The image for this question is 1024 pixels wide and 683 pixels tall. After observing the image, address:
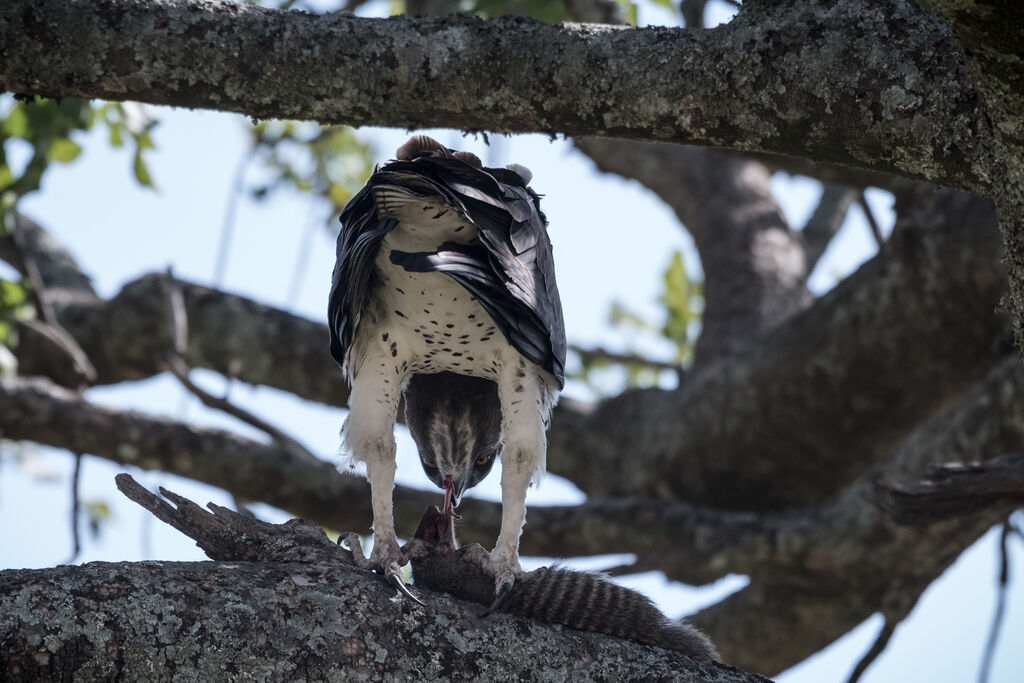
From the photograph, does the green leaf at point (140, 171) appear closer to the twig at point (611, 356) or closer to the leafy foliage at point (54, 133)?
the leafy foliage at point (54, 133)

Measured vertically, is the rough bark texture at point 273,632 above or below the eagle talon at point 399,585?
below

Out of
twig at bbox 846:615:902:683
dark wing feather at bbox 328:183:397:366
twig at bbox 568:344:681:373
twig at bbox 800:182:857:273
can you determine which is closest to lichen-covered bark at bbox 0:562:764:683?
dark wing feather at bbox 328:183:397:366

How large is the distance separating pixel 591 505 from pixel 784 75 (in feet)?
12.3

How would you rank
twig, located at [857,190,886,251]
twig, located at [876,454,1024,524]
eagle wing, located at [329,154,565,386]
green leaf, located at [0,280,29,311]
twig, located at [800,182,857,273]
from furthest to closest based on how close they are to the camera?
twig, located at [800,182,857,273] < twig, located at [857,190,886,251] < green leaf, located at [0,280,29,311] < twig, located at [876,454,1024,524] < eagle wing, located at [329,154,565,386]

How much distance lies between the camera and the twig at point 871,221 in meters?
6.50

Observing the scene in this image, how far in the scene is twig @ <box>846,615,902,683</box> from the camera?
4.95 meters

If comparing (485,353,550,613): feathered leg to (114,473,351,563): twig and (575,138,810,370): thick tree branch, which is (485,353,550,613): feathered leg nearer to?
(114,473,351,563): twig

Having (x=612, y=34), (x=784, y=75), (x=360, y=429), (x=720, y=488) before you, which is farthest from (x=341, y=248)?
(x=720, y=488)

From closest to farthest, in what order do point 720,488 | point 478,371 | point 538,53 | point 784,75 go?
1. point 784,75
2. point 538,53
3. point 478,371
4. point 720,488

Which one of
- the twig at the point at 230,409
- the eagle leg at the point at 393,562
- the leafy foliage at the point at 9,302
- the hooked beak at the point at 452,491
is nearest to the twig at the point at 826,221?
the twig at the point at 230,409

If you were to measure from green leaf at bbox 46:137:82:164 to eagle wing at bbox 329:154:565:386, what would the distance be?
2.53m

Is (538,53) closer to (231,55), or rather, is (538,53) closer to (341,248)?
(231,55)

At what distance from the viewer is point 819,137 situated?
3.12 m

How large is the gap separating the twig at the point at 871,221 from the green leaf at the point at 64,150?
15.4ft
